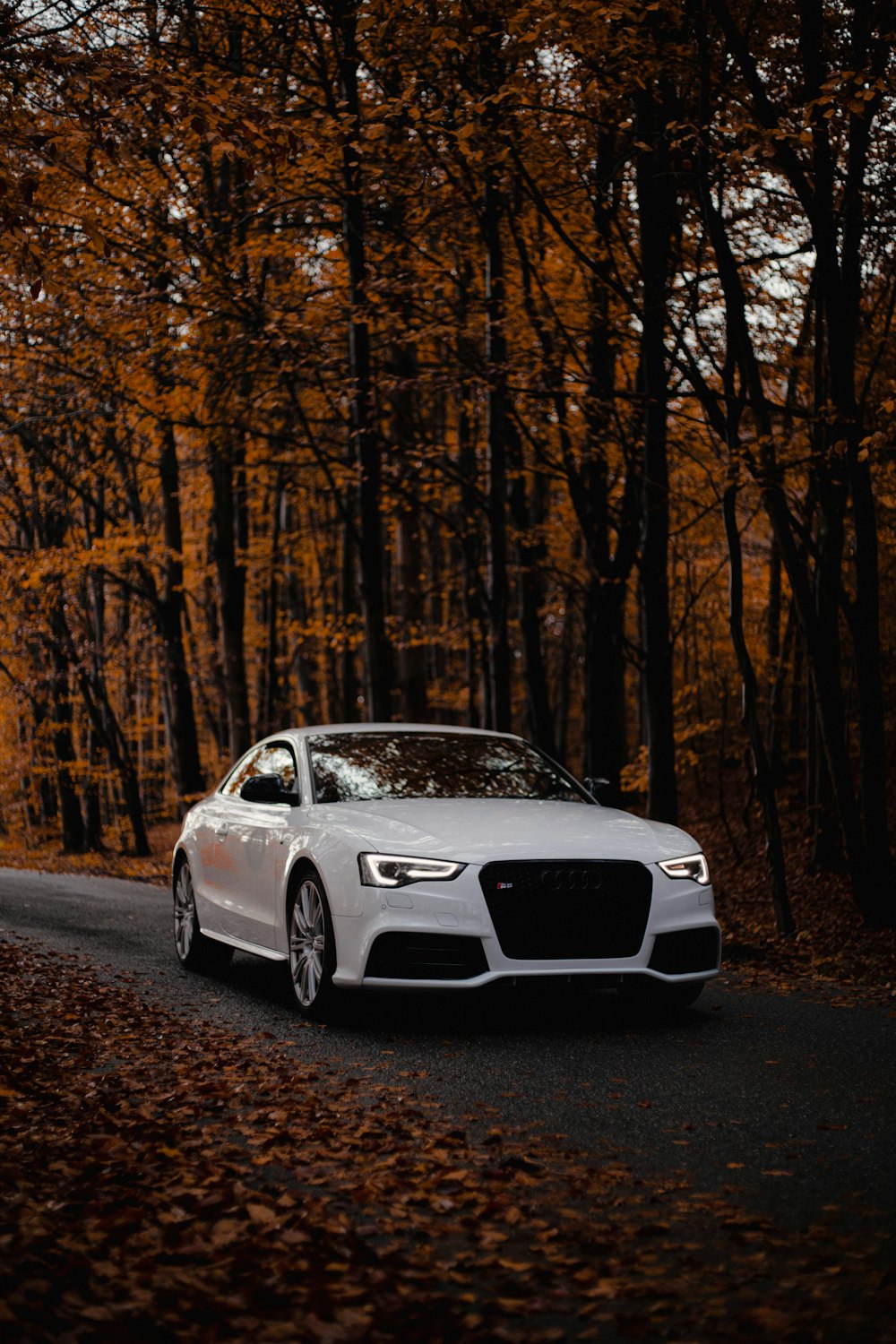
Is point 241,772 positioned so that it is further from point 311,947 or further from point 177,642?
point 177,642

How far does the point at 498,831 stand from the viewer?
7.32 meters

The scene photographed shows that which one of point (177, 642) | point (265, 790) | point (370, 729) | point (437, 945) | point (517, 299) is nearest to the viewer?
point (437, 945)

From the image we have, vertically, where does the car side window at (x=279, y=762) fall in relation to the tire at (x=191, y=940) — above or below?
above

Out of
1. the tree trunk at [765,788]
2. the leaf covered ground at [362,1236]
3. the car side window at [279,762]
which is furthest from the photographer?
the tree trunk at [765,788]

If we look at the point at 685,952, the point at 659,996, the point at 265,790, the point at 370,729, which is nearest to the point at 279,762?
the point at 370,729

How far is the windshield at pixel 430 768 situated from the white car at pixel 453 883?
1 centimetres

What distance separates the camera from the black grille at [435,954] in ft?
22.6

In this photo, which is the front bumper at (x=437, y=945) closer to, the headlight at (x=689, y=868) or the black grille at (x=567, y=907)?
the black grille at (x=567, y=907)

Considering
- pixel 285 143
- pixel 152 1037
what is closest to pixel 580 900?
pixel 152 1037

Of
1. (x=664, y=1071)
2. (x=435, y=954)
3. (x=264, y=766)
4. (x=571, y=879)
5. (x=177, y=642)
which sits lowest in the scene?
(x=664, y=1071)

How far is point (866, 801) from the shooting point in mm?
12031

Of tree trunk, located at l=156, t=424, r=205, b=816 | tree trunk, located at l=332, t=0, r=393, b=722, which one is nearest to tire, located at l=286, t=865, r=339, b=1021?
tree trunk, located at l=332, t=0, r=393, b=722

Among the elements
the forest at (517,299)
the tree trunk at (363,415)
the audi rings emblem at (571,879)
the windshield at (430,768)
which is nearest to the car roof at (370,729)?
the windshield at (430,768)

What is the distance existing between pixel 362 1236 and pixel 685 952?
3658mm
